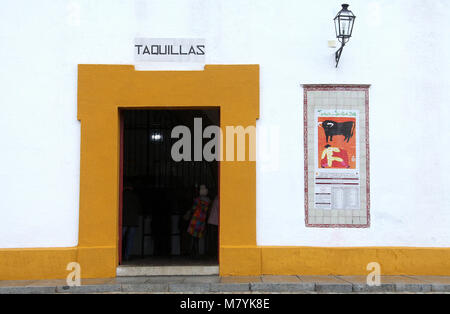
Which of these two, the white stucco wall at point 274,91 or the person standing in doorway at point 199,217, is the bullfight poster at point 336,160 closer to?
the white stucco wall at point 274,91

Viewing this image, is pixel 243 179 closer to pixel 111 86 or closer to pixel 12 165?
pixel 111 86

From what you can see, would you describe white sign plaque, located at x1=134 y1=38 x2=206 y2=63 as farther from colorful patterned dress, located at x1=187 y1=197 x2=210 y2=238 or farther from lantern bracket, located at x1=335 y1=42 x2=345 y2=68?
colorful patterned dress, located at x1=187 y1=197 x2=210 y2=238

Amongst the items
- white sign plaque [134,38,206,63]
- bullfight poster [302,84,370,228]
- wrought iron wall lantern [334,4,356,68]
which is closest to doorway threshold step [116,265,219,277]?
bullfight poster [302,84,370,228]

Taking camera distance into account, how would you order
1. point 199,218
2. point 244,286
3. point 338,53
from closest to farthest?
1. point 244,286
2. point 338,53
3. point 199,218

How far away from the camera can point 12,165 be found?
874cm

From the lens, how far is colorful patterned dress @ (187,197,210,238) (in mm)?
10391

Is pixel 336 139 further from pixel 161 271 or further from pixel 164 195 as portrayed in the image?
pixel 164 195

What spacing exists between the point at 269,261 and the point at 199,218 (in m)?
2.33

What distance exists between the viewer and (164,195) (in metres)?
Answer: 11.2

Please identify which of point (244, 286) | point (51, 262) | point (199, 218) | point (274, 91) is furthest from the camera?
point (199, 218)

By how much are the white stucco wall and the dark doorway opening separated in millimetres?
1526

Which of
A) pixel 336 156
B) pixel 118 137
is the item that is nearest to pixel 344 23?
pixel 336 156

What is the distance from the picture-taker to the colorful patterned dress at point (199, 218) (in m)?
10.4
